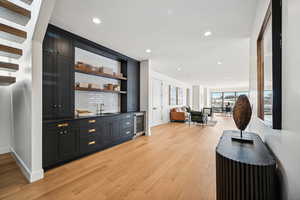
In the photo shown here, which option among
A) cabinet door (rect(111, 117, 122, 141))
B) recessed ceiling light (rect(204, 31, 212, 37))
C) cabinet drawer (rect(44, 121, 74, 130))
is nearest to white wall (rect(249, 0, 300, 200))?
recessed ceiling light (rect(204, 31, 212, 37))

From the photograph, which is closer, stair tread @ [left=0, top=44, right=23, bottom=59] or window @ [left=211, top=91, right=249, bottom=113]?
stair tread @ [left=0, top=44, right=23, bottom=59]

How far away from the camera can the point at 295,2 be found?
2.54 feet

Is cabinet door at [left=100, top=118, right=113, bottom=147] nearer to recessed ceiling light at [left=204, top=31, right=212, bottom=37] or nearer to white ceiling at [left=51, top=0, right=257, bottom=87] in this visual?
white ceiling at [left=51, top=0, right=257, bottom=87]

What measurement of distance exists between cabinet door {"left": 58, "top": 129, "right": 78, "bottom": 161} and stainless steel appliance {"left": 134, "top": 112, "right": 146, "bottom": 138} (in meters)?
2.04

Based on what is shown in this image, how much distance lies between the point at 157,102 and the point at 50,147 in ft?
17.6

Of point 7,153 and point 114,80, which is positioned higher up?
point 114,80

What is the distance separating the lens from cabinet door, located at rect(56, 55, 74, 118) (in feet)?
8.86

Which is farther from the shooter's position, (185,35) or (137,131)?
(137,131)

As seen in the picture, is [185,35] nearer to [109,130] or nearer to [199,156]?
[199,156]

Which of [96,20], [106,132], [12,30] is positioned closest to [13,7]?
[12,30]

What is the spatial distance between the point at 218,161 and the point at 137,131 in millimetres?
3726

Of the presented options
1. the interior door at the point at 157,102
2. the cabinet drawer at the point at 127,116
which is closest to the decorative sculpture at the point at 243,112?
the cabinet drawer at the point at 127,116

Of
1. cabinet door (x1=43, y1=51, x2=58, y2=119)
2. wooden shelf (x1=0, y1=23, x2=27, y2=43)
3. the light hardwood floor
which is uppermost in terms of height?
wooden shelf (x1=0, y1=23, x2=27, y2=43)

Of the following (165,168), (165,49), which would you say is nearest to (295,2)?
(165,168)
